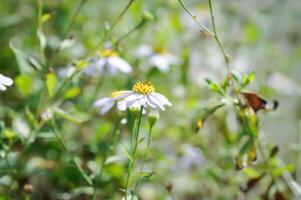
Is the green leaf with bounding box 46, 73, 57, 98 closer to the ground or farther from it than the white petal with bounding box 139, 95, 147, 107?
farther from it

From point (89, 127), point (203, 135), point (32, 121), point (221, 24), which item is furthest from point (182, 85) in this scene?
point (32, 121)

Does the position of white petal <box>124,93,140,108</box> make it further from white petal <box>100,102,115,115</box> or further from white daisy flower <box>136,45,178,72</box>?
white daisy flower <box>136,45,178,72</box>

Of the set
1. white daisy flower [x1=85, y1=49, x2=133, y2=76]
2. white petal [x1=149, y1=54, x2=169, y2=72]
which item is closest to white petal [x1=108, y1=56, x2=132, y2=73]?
white daisy flower [x1=85, y1=49, x2=133, y2=76]

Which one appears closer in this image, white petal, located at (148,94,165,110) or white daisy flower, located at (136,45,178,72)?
white petal, located at (148,94,165,110)

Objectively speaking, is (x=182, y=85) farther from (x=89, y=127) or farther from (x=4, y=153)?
(x=4, y=153)

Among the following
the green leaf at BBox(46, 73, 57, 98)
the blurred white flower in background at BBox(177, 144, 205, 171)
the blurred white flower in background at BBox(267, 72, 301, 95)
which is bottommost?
the green leaf at BBox(46, 73, 57, 98)

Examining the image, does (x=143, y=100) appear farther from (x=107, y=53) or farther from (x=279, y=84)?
(x=279, y=84)

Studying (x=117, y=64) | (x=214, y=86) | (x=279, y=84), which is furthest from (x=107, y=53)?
(x=279, y=84)

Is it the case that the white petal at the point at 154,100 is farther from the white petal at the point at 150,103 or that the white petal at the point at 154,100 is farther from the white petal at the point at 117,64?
the white petal at the point at 117,64
